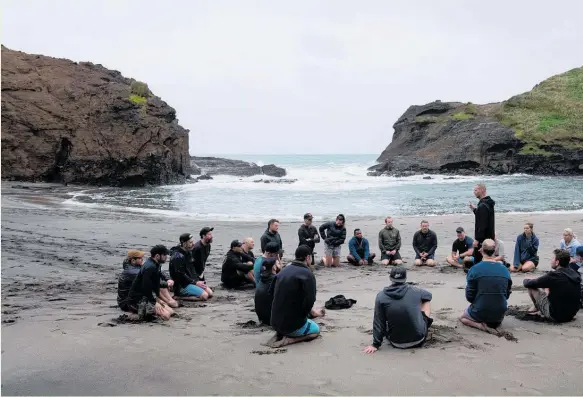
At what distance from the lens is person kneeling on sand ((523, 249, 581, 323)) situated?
7.15m

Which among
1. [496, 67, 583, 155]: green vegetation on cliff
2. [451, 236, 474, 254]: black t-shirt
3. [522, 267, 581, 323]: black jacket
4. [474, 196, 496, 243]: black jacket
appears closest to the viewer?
[522, 267, 581, 323]: black jacket

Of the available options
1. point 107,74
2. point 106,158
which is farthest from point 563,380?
point 107,74

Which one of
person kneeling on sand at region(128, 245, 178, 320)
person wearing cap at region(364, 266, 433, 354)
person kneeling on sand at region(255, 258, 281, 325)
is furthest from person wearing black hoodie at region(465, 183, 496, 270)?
person kneeling on sand at region(128, 245, 178, 320)

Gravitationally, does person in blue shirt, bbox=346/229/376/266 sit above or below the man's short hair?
below

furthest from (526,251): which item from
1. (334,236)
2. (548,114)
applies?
(548,114)

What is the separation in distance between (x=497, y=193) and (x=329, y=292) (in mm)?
30142

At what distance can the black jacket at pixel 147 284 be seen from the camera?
7.66m

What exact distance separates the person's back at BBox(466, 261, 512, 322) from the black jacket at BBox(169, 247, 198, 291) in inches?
194

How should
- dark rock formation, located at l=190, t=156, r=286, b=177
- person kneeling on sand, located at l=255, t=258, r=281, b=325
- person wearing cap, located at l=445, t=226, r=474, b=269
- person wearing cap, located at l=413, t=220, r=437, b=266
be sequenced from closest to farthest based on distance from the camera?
person kneeling on sand, located at l=255, t=258, r=281, b=325, person wearing cap, located at l=445, t=226, r=474, b=269, person wearing cap, located at l=413, t=220, r=437, b=266, dark rock formation, located at l=190, t=156, r=286, b=177

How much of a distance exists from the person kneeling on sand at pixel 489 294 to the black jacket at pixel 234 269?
4.76 metres

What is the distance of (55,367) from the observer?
5.83 meters

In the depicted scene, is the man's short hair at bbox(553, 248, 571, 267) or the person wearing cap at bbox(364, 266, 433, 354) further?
the man's short hair at bbox(553, 248, 571, 267)

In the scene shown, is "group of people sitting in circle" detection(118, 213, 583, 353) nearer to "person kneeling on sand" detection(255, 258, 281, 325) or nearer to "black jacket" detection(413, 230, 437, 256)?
"person kneeling on sand" detection(255, 258, 281, 325)

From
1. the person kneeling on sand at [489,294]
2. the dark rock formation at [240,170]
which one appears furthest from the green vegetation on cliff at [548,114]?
the person kneeling on sand at [489,294]
